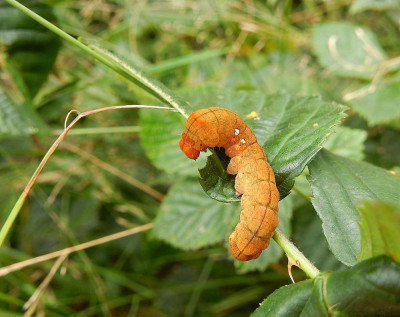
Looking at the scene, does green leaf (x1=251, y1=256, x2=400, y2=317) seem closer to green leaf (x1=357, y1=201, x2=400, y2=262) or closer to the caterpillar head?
green leaf (x1=357, y1=201, x2=400, y2=262)

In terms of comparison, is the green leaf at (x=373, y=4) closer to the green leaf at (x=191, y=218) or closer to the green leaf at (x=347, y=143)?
the green leaf at (x=347, y=143)

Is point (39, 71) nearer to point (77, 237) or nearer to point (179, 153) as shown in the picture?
point (179, 153)

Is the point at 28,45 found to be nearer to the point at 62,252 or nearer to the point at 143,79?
the point at 62,252

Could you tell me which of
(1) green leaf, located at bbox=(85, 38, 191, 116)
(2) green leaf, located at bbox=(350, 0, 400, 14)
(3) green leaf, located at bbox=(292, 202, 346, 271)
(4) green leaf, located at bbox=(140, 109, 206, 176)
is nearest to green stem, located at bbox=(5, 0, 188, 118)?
(1) green leaf, located at bbox=(85, 38, 191, 116)

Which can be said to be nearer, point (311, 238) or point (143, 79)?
point (143, 79)

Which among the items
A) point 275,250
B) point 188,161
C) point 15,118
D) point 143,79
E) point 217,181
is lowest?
point 275,250

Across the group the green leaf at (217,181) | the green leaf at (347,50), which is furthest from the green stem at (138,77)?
the green leaf at (347,50)

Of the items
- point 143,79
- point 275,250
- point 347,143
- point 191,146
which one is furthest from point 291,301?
point 347,143
